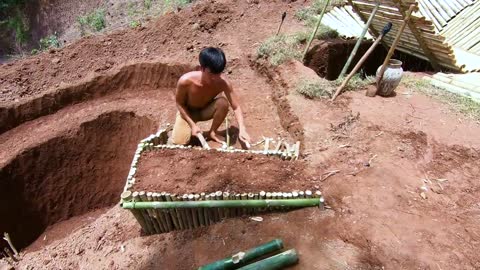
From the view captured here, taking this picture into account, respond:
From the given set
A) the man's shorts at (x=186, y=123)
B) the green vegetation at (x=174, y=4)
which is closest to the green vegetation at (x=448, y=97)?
the man's shorts at (x=186, y=123)

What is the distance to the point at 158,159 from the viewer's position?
3291 mm

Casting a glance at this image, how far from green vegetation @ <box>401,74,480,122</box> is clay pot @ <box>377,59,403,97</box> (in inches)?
19.8

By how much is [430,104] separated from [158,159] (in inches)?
136

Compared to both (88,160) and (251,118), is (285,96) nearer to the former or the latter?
(251,118)

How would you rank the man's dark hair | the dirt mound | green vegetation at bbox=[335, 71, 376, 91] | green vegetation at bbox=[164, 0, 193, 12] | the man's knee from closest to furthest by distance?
the man's dark hair < the man's knee < green vegetation at bbox=[335, 71, 376, 91] < the dirt mound < green vegetation at bbox=[164, 0, 193, 12]

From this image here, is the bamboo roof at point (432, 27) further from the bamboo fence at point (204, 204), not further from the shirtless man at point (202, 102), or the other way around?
the bamboo fence at point (204, 204)

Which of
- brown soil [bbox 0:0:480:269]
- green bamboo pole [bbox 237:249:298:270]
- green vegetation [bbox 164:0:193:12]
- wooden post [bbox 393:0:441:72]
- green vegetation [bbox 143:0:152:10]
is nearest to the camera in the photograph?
green bamboo pole [bbox 237:249:298:270]

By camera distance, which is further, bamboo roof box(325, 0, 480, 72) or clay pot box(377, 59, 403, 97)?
bamboo roof box(325, 0, 480, 72)

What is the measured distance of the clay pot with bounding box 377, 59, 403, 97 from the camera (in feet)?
13.9

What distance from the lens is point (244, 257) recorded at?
248 centimetres

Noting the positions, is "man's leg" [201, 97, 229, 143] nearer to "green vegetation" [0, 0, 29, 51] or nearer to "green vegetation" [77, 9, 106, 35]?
"green vegetation" [77, 9, 106, 35]

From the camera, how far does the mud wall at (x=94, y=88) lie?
18.0ft

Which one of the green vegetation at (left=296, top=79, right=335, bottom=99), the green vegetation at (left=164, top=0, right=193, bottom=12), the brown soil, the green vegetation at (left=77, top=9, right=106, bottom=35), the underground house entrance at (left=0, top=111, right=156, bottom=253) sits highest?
the green vegetation at (left=164, top=0, right=193, bottom=12)

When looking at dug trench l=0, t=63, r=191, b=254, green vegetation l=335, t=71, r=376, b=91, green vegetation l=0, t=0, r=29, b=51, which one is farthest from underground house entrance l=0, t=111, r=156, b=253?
green vegetation l=0, t=0, r=29, b=51
